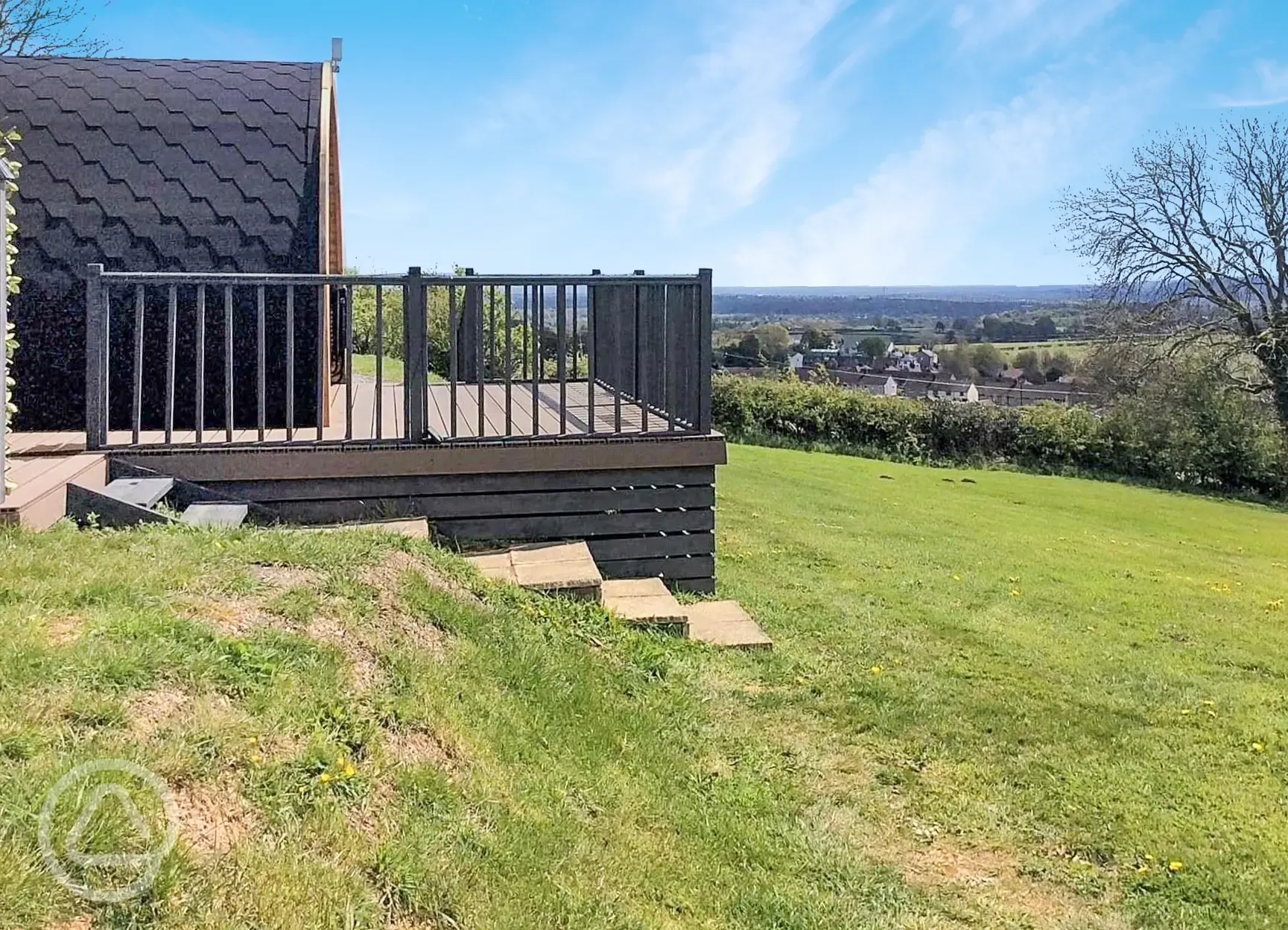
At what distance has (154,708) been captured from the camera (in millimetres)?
2338

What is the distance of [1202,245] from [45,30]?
97.3 ft

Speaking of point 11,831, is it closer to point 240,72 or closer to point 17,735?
point 17,735

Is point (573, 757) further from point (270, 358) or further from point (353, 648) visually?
point (270, 358)

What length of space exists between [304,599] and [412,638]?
0.40m

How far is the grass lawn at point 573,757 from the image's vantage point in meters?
2.12

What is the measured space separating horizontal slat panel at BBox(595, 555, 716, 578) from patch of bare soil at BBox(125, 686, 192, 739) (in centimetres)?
308

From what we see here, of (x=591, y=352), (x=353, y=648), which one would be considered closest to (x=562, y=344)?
(x=591, y=352)

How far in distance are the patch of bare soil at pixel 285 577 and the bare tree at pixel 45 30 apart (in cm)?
1780

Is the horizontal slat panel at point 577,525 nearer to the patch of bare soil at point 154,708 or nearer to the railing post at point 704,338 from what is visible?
the railing post at point 704,338

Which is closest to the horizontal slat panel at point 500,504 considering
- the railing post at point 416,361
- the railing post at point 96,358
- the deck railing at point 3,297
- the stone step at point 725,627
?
the railing post at point 416,361

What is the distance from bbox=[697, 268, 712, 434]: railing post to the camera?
5.30 m

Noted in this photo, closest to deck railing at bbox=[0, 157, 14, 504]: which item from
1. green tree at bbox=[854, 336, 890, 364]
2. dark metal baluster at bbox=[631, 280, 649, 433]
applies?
dark metal baluster at bbox=[631, 280, 649, 433]

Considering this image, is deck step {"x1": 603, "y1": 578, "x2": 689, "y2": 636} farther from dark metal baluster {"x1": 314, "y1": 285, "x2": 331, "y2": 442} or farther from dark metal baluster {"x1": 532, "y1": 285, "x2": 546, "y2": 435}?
dark metal baluster {"x1": 314, "y1": 285, "x2": 331, "y2": 442}
